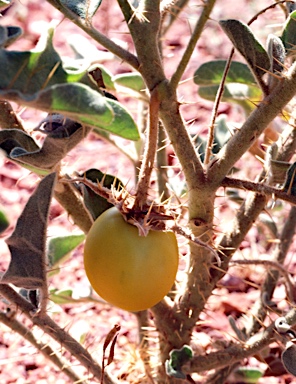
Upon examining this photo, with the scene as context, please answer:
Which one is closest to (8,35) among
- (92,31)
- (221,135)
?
(92,31)

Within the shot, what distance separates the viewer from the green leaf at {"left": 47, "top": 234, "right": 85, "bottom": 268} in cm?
102

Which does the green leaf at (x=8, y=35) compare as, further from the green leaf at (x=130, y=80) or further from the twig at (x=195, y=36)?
the green leaf at (x=130, y=80)

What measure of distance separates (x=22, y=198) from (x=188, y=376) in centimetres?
122

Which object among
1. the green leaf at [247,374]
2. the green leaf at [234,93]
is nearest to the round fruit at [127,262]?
the green leaf at [234,93]

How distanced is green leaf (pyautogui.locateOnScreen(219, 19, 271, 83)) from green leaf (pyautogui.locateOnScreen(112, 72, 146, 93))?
35cm

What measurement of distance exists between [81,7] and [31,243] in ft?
0.94

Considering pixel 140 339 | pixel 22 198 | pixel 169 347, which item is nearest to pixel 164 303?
pixel 169 347

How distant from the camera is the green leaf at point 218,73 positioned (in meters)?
1.03

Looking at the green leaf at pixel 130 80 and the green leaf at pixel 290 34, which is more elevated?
the green leaf at pixel 290 34

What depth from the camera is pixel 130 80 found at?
1023 millimetres

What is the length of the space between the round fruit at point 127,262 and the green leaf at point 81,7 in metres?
0.24

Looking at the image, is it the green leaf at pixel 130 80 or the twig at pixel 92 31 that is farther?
the green leaf at pixel 130 80

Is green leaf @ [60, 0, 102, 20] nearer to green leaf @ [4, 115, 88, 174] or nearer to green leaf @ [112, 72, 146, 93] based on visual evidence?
green leaf @ [4, 115, 88, 174]

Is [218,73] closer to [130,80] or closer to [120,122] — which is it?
[130,80]
